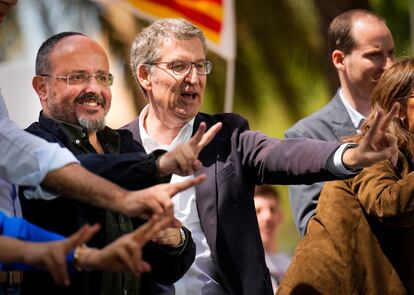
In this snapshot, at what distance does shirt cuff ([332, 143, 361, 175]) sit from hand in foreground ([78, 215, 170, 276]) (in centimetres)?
98

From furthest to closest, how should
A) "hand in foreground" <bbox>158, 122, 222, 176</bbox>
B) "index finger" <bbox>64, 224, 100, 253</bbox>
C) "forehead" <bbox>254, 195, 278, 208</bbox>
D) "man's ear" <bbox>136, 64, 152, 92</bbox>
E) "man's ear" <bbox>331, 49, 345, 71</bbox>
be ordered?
"forehead" <bbox>254, 195, 278, 208</bbox>
"man's ear" <bbox>331, 49, 345, 71</bbox>
"man's ear" <bbox>136, 64, 152, 92</bbox>
"hand in foreground" <bbox>158, 122, 222, 176</bbox>
"index finger" <bbox>64, 224, 100, 253</bbox>

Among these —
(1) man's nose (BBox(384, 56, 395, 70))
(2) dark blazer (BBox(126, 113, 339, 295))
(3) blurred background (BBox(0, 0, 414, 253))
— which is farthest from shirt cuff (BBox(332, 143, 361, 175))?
(3) blurred background (BBox(0, 0, 414, 253))

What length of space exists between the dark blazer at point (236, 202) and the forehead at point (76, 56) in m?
0.64

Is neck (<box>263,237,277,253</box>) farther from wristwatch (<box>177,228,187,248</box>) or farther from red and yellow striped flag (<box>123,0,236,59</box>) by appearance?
wristwatch (<box>177,228,187,248</box>)

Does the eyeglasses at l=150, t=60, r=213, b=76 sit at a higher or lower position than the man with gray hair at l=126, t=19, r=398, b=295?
higher

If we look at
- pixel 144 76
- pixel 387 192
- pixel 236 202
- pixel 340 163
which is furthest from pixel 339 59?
pixel 340 163

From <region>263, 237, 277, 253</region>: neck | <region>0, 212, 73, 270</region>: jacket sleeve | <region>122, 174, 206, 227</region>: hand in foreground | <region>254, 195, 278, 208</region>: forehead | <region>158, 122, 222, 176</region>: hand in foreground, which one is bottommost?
<region>263, 237, 277, 253</region>: neck

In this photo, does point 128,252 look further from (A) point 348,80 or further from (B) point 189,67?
(A) point 348,80

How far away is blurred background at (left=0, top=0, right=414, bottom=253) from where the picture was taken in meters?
7.70

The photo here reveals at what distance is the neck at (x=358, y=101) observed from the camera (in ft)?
20.2

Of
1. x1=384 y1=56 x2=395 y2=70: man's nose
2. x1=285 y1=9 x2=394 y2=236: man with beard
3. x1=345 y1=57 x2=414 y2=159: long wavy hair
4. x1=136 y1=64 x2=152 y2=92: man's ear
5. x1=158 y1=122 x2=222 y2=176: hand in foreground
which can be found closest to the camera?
x1=158 y1=122 x2=222 y2=176: hand in foreground

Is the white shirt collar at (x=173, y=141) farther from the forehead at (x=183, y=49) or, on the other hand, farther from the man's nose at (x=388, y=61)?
the man's nose at (x=388, y=61)

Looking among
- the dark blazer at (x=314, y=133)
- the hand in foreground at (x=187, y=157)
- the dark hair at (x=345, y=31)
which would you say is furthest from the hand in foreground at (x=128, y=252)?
the dark hair at (x=345, y=31)

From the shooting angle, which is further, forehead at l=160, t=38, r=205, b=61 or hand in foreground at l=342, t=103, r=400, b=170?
forehead at l=160, t=38, r=205, b=61
